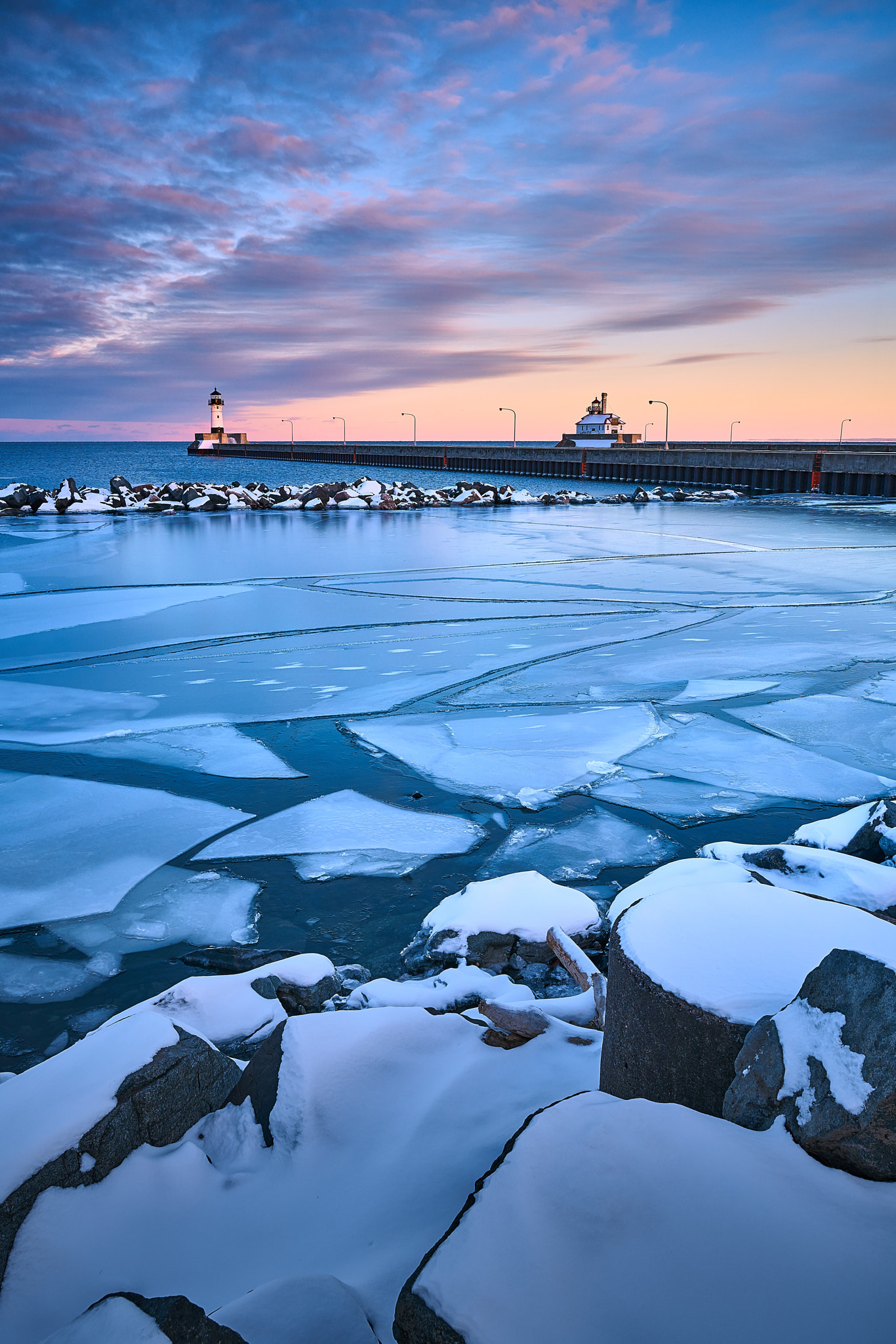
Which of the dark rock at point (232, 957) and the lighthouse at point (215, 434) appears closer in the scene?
the dark rock at point (232, 957)

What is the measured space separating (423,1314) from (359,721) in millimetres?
5695

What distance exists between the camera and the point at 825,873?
12.5 ft

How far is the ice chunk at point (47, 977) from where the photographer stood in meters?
3.58

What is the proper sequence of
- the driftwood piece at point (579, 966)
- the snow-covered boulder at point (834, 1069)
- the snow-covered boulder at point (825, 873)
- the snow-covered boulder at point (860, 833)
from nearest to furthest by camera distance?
1. the snow-covered boulder at point (834, 1069)
2. the driftwood piece at point (579, 966)
3. the snow-covered boulder at point (825, 873)
4. the snow-covered boulder at point (860, 833)

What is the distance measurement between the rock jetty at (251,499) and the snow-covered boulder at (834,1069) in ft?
110

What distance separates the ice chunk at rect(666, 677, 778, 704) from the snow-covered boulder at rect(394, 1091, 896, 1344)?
19.5 ft

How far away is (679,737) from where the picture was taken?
6676 millimetres

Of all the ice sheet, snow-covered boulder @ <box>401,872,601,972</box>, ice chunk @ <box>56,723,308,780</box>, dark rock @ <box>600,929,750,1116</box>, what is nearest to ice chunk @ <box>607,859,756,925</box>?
snow-covered boulder @ <box>401,872,601,972</box>

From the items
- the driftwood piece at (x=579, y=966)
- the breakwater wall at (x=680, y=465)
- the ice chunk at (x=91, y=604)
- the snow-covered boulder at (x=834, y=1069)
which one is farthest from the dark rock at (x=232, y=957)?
the breakwater wall at (x=680, y=465)

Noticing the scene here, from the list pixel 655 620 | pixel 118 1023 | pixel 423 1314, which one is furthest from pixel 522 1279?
pixel 655 620

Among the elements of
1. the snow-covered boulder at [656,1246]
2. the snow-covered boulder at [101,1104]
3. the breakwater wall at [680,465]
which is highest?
the breakwater wall at [680,465]

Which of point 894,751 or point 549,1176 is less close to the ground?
point 549,1176

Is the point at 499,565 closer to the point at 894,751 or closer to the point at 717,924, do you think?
the point at 894,751

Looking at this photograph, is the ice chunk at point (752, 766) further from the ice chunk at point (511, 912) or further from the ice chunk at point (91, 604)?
the ice chunk at point (91, 604)
